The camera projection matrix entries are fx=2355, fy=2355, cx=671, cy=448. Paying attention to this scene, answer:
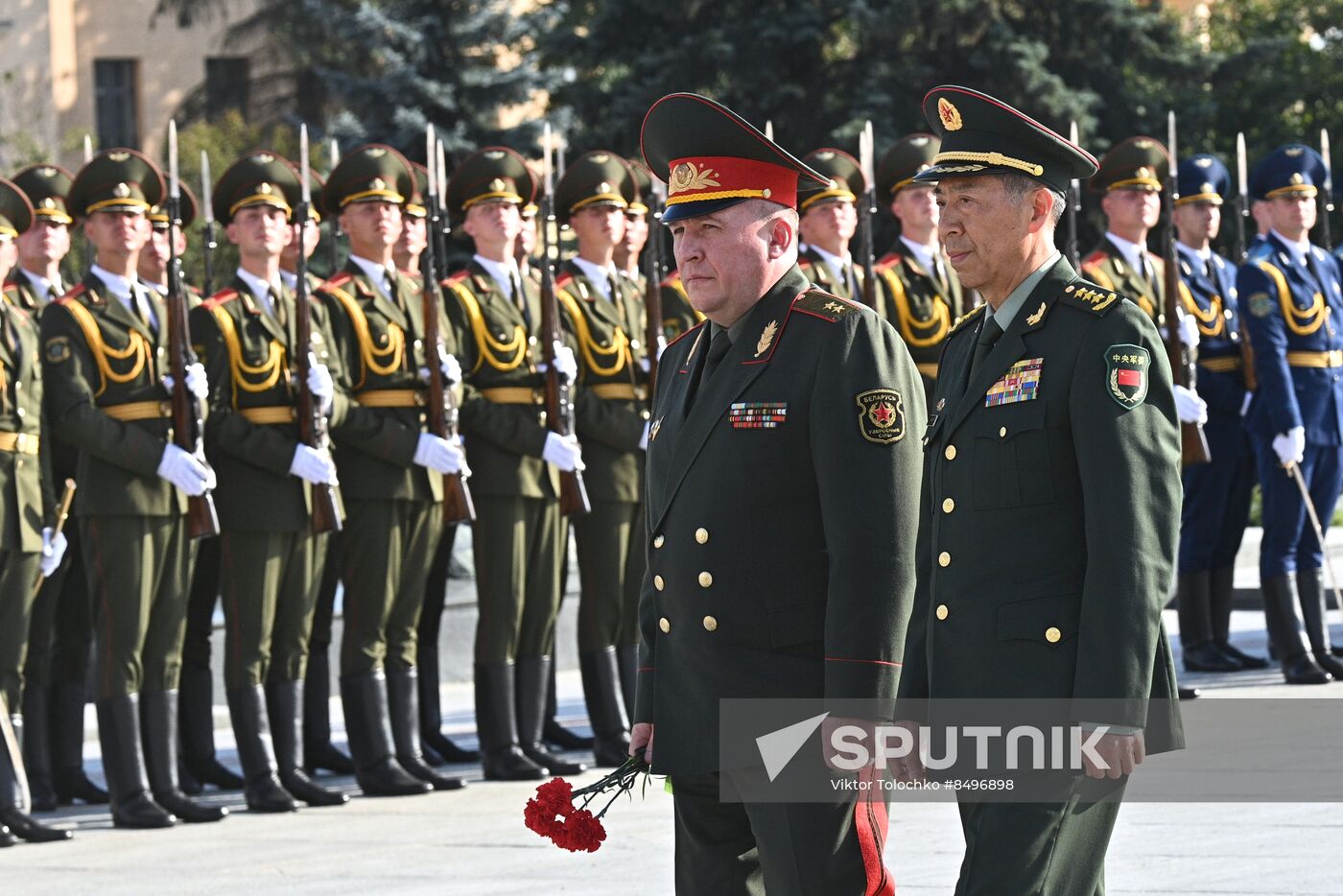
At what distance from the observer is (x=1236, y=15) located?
26.1 meters

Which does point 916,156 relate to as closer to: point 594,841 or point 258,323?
point 258,323

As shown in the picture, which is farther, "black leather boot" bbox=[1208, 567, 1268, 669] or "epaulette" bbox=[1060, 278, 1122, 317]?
"black leather boot" bbox=[1208, 567, 1268, 669]

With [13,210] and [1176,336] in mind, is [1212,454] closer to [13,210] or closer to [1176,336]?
[1176,336]

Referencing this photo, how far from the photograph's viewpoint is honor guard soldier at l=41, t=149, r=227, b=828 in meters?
7.85

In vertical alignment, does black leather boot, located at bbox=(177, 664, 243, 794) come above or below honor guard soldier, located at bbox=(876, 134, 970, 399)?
below

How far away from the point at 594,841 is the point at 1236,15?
913 inches

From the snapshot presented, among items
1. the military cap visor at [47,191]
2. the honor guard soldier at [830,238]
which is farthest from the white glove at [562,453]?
the military cap visor at [47,191]

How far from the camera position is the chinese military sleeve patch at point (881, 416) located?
4281 mm

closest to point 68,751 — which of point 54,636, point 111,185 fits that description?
point 54,636

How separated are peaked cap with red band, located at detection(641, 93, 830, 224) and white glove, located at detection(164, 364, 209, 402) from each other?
3.71m

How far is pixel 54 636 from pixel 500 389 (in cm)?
187

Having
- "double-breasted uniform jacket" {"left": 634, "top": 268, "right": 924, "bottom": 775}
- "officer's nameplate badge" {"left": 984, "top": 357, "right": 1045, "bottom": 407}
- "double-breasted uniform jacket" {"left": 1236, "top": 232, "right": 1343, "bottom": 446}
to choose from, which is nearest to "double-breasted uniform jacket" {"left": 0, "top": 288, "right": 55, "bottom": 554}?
"double-breasted uniform jacket" {"left": 634, "top": 268, "right": 924, "bottom": 775}

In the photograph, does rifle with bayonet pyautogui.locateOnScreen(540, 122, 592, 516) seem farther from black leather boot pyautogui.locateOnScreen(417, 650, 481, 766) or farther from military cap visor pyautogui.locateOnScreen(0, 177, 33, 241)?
military cap visor pyautogui.locateOnScreen(0, 177, 33, 241)

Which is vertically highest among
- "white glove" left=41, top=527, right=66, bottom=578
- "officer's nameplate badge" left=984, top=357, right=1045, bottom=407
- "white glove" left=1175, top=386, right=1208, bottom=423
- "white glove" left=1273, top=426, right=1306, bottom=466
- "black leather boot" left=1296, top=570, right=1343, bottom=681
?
"officer's nameplate badge" left=984, top=357, right=1045, bottom=407
